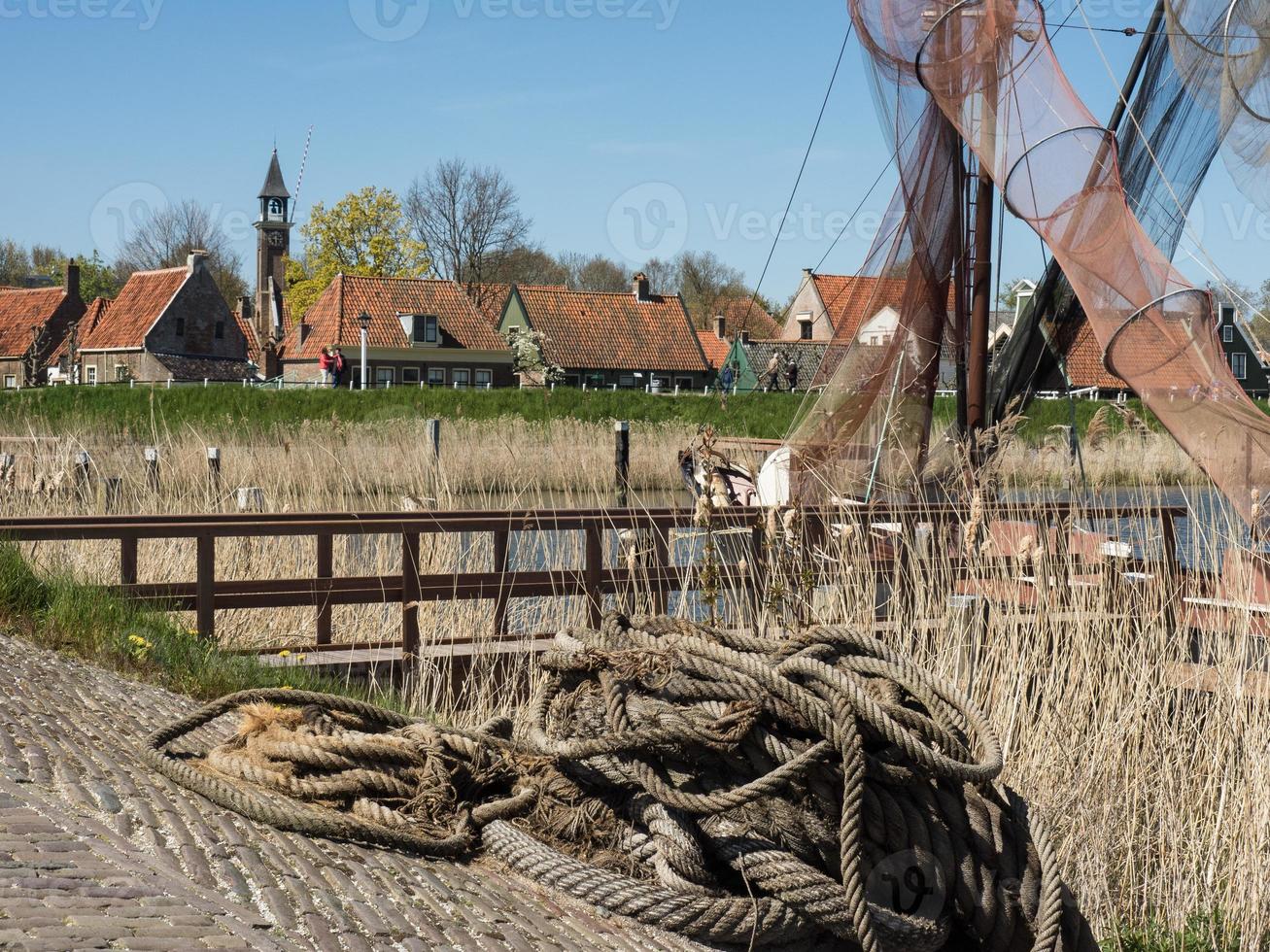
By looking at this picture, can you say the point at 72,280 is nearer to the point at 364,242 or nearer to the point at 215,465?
the point at 364,242

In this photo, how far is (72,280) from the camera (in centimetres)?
6544

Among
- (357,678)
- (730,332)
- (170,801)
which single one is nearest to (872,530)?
(357,678)

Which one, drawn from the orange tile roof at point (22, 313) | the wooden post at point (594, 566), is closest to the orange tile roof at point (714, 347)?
the orange tile roof at point (22, 313)

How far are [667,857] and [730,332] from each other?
7200 centimetres

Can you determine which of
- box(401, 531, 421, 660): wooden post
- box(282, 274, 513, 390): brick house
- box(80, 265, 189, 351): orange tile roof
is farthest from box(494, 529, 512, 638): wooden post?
box(80, 265, 189, 351): orange tile roof

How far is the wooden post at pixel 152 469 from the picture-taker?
1074 centimetres

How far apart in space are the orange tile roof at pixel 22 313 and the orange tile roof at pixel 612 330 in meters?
23.9

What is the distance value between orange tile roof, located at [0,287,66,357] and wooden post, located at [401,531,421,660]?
2432 inches

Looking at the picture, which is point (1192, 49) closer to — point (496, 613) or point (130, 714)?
point (496, 613)

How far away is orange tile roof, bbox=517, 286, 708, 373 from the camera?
194 feet

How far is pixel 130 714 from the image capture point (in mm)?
3945

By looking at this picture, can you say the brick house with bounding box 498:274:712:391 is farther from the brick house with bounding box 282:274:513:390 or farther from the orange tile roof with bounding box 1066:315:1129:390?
the orange tile roof with bounding box 1066:315:1129:390

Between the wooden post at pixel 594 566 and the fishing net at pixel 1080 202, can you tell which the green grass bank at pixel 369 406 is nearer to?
the fishing net at pixel 1080 202

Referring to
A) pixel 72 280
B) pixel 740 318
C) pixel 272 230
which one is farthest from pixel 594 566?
pixel 272 230
